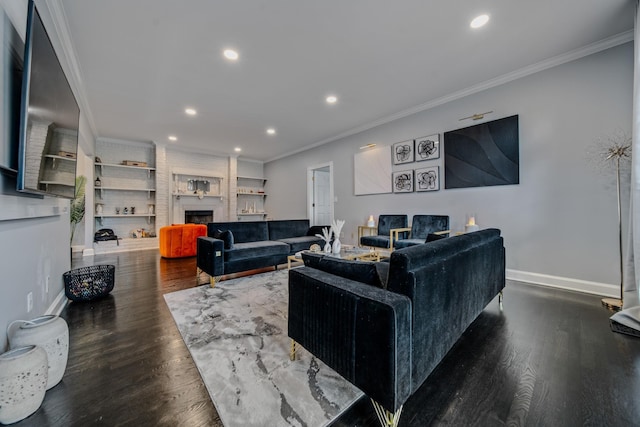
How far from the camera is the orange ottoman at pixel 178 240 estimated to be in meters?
4.86

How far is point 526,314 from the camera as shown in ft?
7.39

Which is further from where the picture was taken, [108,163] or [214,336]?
[108,163]

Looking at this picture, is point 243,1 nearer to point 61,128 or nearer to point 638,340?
point 61,128

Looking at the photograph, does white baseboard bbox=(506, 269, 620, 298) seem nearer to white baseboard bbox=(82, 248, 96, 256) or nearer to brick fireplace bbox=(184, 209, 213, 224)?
brick fireplace bbox=(184, 209, 213, 224)

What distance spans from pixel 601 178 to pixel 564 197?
0.35 metres

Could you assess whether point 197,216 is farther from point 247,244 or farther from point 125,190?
point 247,244

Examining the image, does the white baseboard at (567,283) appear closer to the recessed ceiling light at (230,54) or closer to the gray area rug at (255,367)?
the gray area rug at (255,367)

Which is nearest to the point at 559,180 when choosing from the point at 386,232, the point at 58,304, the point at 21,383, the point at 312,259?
the point at 386,232

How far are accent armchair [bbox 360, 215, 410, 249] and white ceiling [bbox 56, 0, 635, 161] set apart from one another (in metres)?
1.97

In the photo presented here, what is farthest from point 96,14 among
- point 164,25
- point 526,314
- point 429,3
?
point 526,314

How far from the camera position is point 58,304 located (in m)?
2.31

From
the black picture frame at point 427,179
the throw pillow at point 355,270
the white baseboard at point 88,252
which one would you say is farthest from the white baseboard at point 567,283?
the white baseboard at point 88,252

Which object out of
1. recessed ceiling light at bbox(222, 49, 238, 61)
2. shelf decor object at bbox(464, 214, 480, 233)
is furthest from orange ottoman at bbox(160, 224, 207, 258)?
shelf decor object at bbox(464, 214, 480, 233)

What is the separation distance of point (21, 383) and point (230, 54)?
10.3ft
